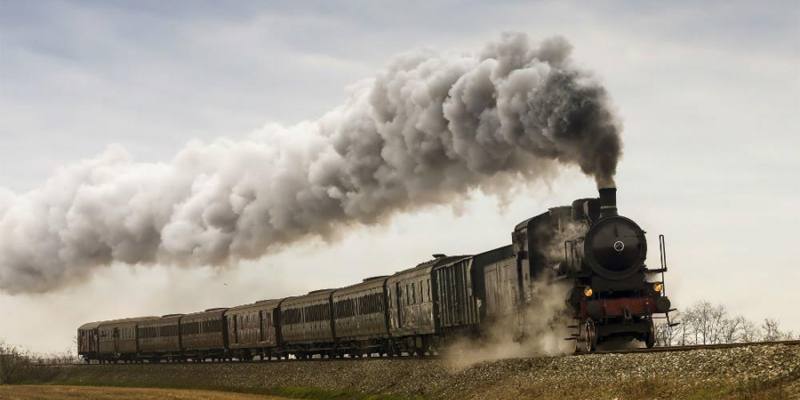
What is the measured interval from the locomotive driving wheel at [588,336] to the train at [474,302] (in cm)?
2

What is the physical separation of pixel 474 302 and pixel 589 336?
698 centimetres

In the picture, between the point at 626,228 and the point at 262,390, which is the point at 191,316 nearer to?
the point at 262,390

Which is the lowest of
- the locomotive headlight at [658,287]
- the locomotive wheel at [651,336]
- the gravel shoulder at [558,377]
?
the gravel shoulder at [558,377]

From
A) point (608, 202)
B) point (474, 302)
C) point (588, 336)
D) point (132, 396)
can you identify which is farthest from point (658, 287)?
point (132, 396)

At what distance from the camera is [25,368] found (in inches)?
2603

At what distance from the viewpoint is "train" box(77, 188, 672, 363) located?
24906 mm

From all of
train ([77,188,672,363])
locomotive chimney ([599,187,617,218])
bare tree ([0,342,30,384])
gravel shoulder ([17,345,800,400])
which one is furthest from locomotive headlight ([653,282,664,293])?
bare tree ([0,342,30,384])

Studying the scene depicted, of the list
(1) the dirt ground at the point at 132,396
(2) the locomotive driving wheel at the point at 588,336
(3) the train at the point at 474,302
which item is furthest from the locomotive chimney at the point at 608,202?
(1) the dirt ground at the point at 132,396

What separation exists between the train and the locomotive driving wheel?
0.02m

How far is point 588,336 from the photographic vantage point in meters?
24.7

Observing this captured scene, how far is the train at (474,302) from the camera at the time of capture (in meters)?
24.9

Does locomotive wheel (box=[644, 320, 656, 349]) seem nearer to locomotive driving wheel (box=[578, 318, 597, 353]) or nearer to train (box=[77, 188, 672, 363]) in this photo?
train (box=[77, 188, 672, 363])

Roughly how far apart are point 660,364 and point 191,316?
4417cm

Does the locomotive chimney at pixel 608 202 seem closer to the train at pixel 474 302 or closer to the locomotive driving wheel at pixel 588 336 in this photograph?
the train at pixel 474 302
